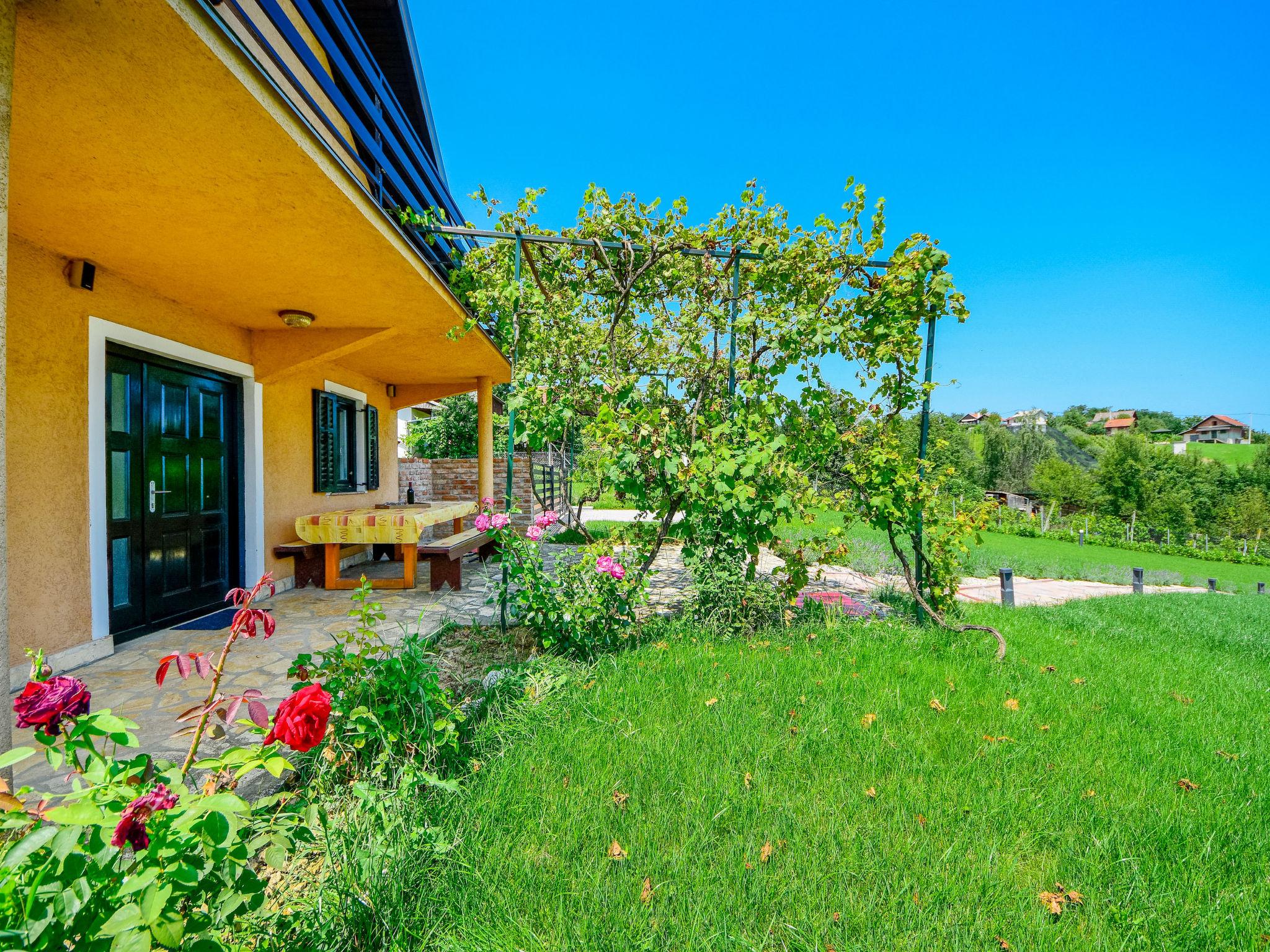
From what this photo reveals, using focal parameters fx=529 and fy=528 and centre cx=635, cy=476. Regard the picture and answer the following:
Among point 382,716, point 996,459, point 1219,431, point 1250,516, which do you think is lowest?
point 1250,516

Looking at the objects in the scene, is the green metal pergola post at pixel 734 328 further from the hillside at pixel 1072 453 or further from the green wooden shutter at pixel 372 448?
the hillside at pixel 1072 453

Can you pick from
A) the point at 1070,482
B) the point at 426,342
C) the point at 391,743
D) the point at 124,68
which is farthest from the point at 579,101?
the point at 1070,482

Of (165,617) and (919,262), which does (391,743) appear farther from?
(919,262)

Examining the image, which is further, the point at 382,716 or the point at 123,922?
the point at 382,716

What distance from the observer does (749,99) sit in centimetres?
1205

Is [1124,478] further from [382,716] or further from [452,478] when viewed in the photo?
[382,716]

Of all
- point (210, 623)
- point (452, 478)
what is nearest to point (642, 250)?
point (210, 623)

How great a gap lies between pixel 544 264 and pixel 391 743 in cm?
386

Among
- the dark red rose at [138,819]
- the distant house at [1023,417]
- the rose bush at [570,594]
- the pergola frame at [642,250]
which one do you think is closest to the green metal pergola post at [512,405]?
the pergola frame at [642,250]

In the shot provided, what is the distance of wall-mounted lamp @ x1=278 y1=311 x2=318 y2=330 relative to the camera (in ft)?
14.8

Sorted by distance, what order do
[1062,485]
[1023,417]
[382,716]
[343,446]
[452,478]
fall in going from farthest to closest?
[1023,417] → [1062,485] → [452,478] → [343,446] → [382,716]

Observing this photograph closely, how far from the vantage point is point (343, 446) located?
6.77 meters

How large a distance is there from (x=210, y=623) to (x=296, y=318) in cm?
265

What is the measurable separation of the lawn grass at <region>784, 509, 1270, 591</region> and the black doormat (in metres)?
4.71
